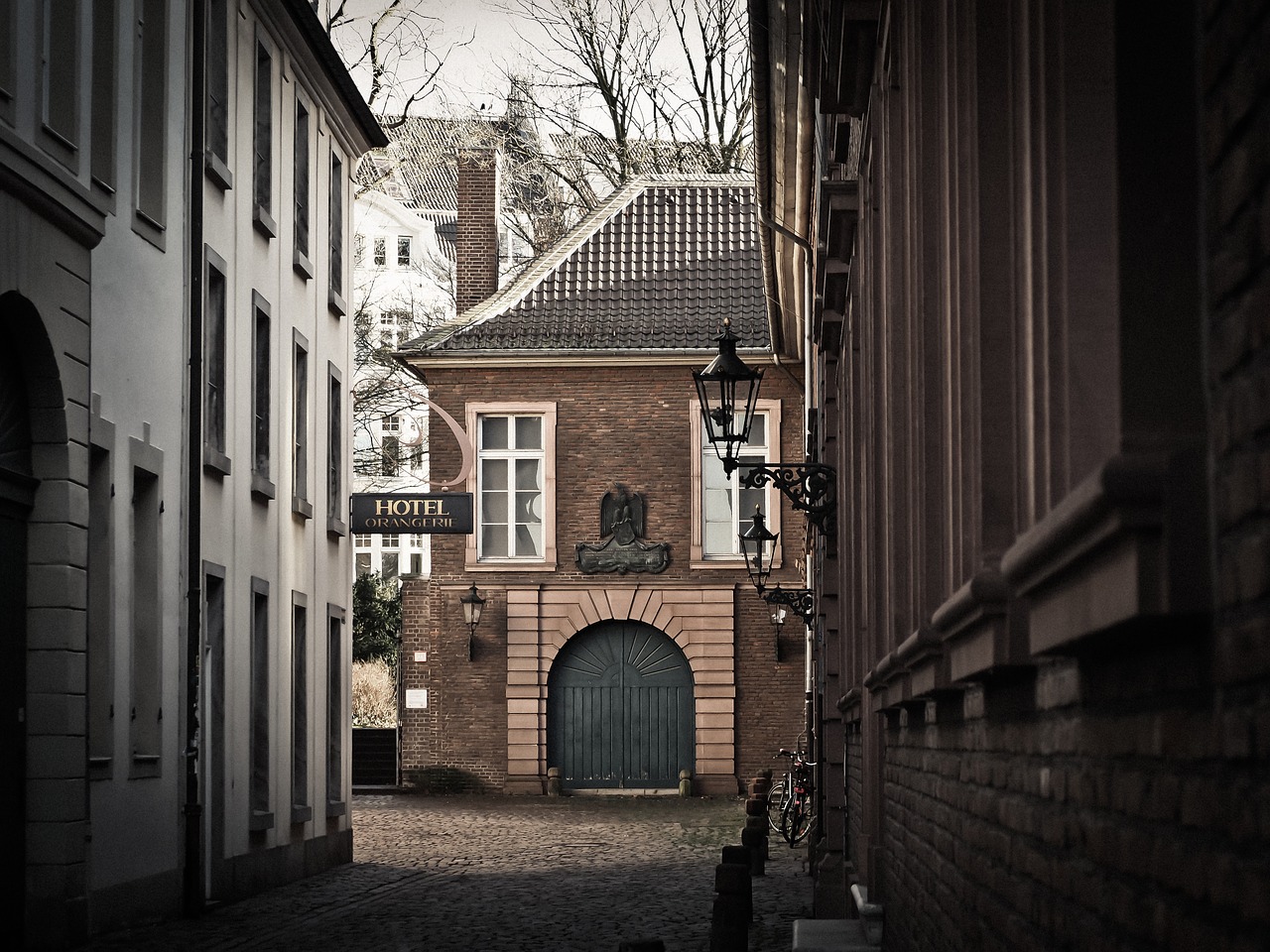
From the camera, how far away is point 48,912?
11.0 metres

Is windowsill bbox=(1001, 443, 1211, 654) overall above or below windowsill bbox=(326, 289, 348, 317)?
below

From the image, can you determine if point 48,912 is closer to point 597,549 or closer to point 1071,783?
point 1071,783

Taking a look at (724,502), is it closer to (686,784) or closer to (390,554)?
(686,784)

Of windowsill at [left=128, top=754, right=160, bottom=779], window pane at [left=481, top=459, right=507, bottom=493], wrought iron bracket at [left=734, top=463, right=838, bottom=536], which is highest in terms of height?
window pane at [left=481, top=459, right=507, bottom=493]

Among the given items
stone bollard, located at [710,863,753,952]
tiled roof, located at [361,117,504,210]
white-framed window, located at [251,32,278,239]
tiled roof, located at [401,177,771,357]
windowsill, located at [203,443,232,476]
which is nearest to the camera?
stone bollard, located at [710,863,753,952]

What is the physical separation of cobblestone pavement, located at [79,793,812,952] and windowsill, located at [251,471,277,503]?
3.76 m

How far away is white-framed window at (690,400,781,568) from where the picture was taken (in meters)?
31.7

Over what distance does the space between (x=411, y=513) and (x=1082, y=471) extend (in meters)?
18.8

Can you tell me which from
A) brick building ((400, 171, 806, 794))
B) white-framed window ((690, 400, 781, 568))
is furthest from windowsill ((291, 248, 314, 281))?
white-framed window ((690, 400, 781, 568))

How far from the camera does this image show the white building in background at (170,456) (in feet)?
36.3

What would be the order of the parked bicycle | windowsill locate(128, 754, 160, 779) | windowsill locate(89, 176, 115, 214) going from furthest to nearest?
the parked bicycle < windowsill locate(128, 754, 160, 779) < windowsill locate(89, 176, 115, 214)

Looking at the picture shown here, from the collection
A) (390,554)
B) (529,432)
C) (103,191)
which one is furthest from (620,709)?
(390,554)

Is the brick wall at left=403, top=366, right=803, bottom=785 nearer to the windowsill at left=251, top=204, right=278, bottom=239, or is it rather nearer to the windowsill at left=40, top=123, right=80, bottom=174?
the windowsill at left=251, top=204, right=278, bottom=239

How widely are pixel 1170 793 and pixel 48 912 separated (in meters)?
10.2
